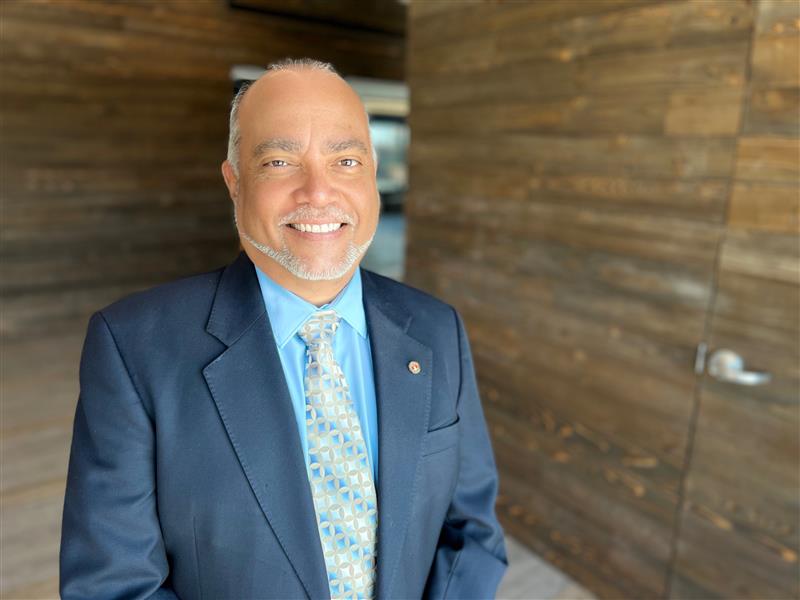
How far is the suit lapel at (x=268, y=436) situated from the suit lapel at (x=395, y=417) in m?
0.13

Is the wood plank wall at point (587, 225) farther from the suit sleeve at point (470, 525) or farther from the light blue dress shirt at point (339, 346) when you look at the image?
the light blue dress shirt at point (339, 346)

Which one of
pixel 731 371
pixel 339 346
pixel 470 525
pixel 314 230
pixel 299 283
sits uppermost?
pixel 314 230

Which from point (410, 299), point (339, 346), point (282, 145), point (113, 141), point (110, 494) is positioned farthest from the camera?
point (113, 141)

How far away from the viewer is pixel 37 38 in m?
4.27

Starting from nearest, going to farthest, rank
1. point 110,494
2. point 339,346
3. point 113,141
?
point 110,494 < point 339,346 < point 113,141

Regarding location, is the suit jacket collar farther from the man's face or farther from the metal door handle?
the metal door handle

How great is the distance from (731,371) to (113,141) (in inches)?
179

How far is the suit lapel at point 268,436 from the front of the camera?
102 centimetres

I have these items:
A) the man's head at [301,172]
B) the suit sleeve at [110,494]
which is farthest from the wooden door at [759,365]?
the suit sleeve at [110,494]

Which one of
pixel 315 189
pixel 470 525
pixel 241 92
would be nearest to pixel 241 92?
pixel 241 92

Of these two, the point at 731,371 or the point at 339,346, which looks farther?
the point at 731,371

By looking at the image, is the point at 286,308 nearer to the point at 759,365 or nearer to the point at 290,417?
the point at 290,417

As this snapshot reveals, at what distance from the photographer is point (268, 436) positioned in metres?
1.04

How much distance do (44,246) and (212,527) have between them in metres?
4.36
